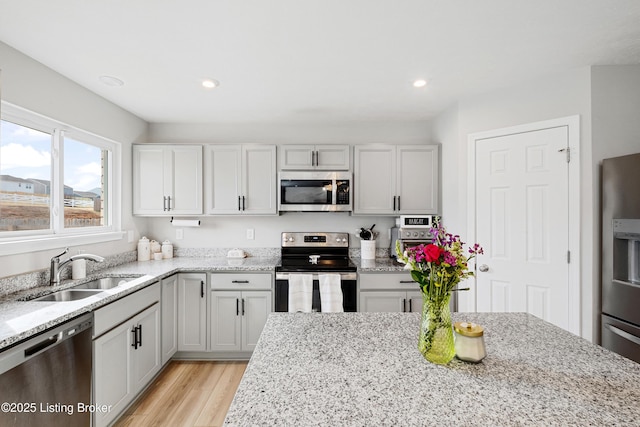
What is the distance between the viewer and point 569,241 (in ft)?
7.03

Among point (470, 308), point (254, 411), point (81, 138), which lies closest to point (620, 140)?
Answer: point (470, 308)

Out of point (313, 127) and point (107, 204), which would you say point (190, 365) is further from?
point (313, 127)

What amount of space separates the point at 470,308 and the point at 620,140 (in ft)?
5.42

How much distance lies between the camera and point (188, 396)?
7.47 ft

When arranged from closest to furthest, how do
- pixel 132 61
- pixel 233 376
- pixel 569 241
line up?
1. pixel 132 61
2. pixel 569 241
3. pixel 233 376

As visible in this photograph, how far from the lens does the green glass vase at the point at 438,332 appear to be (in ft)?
3.27

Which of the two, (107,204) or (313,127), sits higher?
(313,127)

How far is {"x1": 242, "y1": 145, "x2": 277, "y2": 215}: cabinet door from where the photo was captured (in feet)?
10.2

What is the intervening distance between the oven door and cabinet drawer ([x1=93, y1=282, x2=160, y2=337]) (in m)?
1.03

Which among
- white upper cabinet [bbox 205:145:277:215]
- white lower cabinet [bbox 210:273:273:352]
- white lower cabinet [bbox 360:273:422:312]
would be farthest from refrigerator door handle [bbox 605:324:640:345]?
white upper cabinet [bbox 205:145:277:215]

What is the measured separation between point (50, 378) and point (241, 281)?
1.46m

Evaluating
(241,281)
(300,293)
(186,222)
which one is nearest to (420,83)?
(300,293)

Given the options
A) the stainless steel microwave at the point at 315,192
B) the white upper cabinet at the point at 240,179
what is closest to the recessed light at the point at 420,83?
the stainless steel microwave at the point at 315,192

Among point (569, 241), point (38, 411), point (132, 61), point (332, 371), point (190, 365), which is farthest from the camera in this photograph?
point (190, 365)
